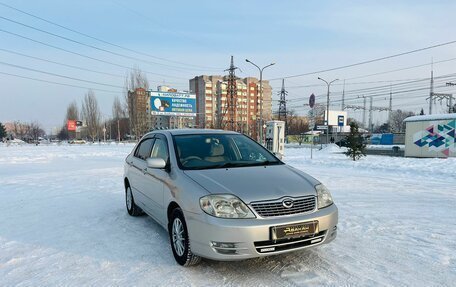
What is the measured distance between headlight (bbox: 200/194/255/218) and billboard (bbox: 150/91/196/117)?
119 feet

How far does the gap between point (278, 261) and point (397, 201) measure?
4771mm

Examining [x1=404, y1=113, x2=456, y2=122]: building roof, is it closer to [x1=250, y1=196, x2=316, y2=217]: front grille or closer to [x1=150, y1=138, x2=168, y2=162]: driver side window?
[x1=150, y1=138, x2=168, y2=162]: driver side window

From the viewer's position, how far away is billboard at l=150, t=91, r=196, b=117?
39031 mm

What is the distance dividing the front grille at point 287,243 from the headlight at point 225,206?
1.03 feet

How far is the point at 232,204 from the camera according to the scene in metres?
3.49

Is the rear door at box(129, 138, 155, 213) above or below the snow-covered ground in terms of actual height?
above

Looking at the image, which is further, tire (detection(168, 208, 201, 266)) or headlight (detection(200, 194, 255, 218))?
tire (detection(168, 208, 201, 266))

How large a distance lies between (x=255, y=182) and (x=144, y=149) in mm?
2812

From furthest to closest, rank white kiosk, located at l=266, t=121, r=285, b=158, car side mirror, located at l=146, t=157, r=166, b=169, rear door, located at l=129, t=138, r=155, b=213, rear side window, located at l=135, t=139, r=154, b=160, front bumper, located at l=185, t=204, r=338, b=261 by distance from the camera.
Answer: white kiosk, located at l=266, t=121, r=285, b=158, rear side window, located at l=135, t=139, r=154, b=160, rear door, located at l=129, t=138, r=155, b=213, car side mirror, located at l=146, t=157, r=166, b=169, front bumper, located at l=185, t=204, r=338, b=261

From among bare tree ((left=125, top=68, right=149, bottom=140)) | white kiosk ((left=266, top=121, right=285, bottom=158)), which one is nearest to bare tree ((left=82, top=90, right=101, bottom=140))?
bare tree ((left=125, top=68, right=149, bottom=140))

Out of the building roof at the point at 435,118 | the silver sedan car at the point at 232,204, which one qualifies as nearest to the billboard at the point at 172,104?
the building roof at the point at 435,118

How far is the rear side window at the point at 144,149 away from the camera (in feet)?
18.6

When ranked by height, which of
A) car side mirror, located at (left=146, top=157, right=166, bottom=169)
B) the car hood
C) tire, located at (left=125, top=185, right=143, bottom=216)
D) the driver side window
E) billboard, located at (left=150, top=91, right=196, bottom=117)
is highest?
billboard, located at (left=150, top=91, right=196, bottom=117)

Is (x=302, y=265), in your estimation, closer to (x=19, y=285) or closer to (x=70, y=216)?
(x=19, y=285)
